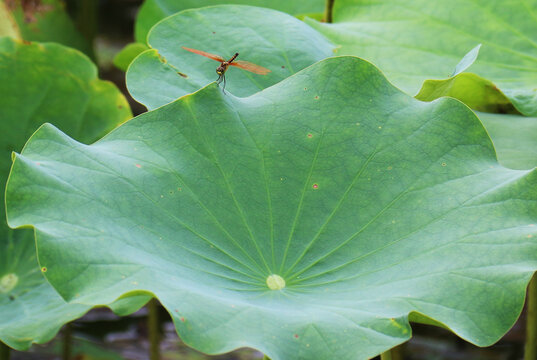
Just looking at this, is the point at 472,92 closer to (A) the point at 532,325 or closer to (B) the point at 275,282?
(A) the point at 532,325

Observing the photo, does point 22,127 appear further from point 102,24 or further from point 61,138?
point 102,24

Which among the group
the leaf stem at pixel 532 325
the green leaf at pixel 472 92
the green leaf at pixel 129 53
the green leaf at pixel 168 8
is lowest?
the leaf stem at pixel 532 325

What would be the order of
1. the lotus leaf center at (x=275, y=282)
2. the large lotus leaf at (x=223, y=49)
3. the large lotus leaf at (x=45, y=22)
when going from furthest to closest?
1. the large lotus leaf at (x=45, y=22)
2. the large lotus leaf at (x=223, y=49)
3. the lotus leaf center at (x=275, y=282)

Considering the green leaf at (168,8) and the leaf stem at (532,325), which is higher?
the green leaf at (168,8)

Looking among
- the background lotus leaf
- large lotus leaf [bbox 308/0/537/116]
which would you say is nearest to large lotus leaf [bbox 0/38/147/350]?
the background lotus leaf

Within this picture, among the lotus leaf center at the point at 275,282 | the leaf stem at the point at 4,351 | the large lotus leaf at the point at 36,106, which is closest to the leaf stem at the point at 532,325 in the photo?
the lotus leaf center at the point at 275,282

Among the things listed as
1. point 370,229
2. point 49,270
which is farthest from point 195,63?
point 49,270

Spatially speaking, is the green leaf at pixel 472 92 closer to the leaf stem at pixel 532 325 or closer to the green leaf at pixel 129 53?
the leaf stem at pixel 532 325

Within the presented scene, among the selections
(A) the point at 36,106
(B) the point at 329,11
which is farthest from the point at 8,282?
(B) the point at 329,11
